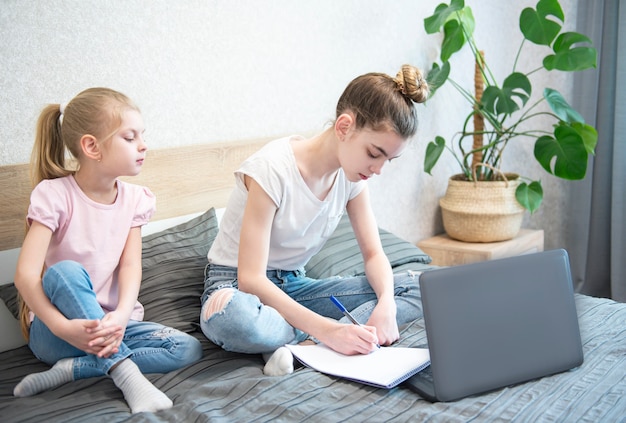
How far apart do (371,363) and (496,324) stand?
257mm

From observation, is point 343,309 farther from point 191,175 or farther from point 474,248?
point 474,248

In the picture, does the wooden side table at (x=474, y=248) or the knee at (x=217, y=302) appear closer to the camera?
the knee at (x=217, y=302)

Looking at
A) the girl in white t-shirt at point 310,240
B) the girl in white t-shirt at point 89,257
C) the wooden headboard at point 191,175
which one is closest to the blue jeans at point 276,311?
the girl in white t-shirt at point 310,240

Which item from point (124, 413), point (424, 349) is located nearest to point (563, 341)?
point (424, 349)

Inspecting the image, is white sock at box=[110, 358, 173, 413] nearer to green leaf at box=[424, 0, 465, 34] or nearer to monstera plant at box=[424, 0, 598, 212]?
monstera plant at box=[424, 0, 598, 212]

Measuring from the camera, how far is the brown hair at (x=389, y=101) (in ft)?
4.88

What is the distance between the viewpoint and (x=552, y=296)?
4.09 ft

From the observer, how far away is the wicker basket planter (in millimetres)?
2648

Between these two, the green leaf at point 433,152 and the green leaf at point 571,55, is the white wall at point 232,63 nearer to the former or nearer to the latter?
the green leaf at point 433,152

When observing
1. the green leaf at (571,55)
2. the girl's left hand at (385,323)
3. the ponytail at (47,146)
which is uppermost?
the green leaf at (571,55)

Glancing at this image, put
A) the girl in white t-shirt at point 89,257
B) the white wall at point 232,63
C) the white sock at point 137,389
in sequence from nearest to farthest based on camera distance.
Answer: the white sock at point 137,389, the girl in white t-shirt at point 89,257, the white wall at point 232,63

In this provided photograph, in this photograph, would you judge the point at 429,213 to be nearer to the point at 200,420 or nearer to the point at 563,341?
the point at 563,341

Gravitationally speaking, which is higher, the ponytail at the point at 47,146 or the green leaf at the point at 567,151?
the ponytail at the point at 47,146

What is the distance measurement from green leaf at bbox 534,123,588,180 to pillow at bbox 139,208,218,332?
1394mm
